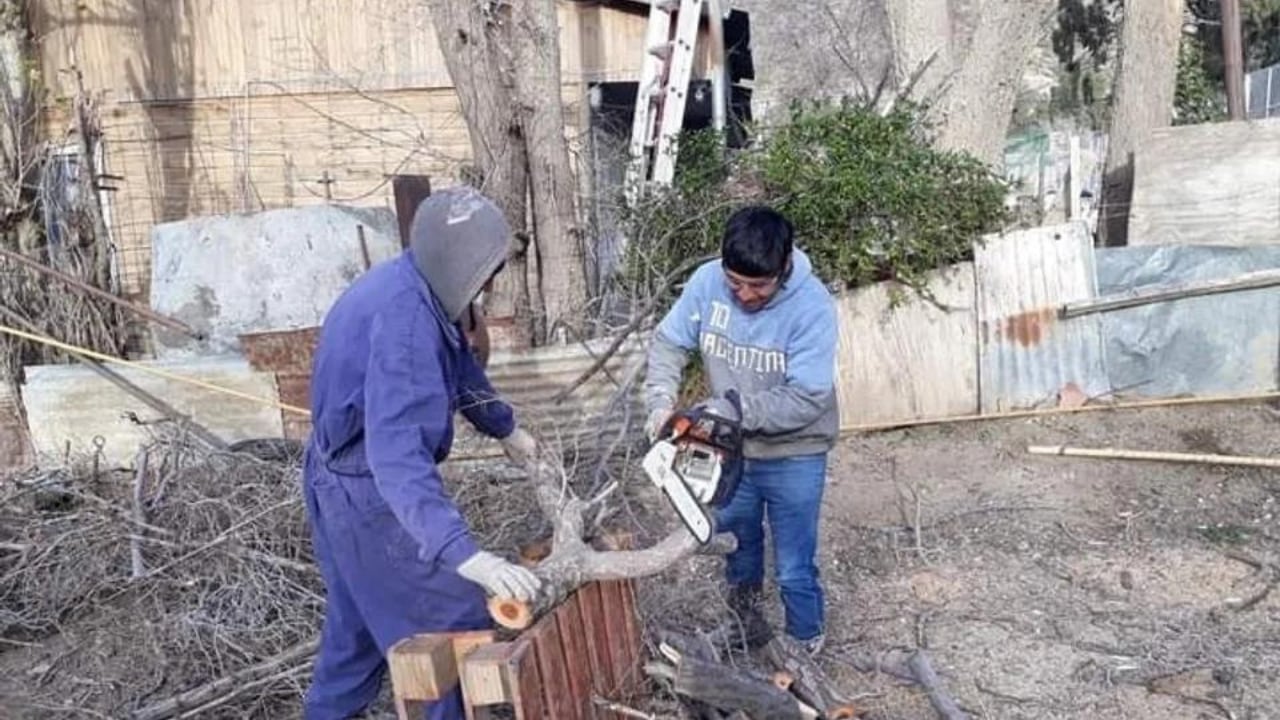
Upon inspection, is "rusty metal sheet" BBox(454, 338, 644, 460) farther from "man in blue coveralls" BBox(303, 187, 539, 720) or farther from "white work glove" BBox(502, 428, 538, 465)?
"man in blue coveralls" BBox(303, 187, 539, 720)

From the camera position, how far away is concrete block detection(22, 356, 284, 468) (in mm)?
5855

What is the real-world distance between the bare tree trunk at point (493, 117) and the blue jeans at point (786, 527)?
2667 millimetres

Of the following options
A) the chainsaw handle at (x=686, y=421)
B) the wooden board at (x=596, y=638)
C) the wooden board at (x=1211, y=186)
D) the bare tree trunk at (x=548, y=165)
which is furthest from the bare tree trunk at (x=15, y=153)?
the wooden board at (x=1211, y=186)

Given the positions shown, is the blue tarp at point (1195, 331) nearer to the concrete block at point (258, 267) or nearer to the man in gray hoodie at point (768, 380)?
the man in gray hoodie at point (768, 380)

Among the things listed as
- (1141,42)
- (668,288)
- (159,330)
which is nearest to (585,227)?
(668,288)

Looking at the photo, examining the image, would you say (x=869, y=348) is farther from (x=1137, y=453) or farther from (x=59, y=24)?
(x=59, y=24)

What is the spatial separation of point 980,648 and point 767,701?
1.44m

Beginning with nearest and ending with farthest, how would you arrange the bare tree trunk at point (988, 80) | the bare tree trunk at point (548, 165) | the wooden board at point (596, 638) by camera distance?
the wooden board at point (596, 638)
the bare tree trunk at point (548, 165)
the bare tree trunk at point (988, 80)

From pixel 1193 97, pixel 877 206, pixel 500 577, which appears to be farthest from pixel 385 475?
pixel 1193 97

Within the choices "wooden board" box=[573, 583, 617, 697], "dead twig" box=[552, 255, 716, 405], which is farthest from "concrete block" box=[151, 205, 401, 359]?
"wooden board" box=[573, 583, 617, 697]

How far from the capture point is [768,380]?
11.7 feet

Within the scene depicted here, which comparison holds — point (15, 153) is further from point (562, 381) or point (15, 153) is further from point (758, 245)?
point (758, 245)

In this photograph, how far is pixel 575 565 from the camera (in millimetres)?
2533

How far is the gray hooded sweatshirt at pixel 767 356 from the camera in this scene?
136 inches
